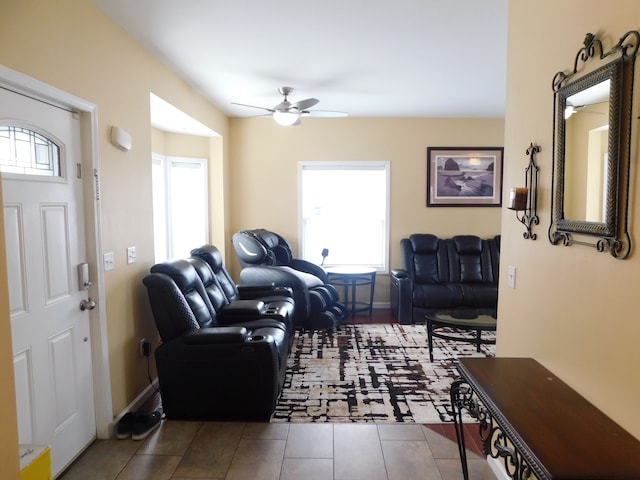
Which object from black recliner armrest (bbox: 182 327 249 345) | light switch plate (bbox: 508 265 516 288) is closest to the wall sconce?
light switch plate (bbox: 508 265 516 288)

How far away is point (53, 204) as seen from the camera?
2.15 m

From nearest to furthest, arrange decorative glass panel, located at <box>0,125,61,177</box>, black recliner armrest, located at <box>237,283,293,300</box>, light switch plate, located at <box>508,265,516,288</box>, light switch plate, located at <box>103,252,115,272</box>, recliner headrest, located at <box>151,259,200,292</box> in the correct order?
decorative glass panel, located at <box>0,125,61,177</box>, light switch plate, located at <box>508,265,516,288</box>, light switch plate, located at <box>103,252,115,272</box>, recliner headrest, located at <box>151,259,200,292</box>, black recliner armrest, located at <box>237,283,293,300</box>

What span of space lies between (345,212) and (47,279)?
417 cm

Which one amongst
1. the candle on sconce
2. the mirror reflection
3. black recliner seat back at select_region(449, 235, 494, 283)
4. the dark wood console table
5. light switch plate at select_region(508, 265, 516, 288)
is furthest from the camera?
black recliner seat back at select_region(449, 235, 494, 283)

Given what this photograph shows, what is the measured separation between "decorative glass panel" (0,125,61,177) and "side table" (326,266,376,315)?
3582mm

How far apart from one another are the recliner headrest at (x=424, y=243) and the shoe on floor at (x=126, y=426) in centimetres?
393

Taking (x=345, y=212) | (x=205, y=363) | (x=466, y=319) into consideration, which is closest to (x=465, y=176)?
(x=345, y=212)

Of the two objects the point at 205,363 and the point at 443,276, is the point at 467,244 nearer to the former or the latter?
the point at 443,276

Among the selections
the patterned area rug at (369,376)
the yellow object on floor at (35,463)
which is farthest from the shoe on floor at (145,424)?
the yellow object on floor at (35,463)

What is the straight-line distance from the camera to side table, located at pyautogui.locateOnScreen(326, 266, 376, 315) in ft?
17.1

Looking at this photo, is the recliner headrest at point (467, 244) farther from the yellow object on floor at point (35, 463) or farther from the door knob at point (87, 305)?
the yellow object on floor at point (35, 463)

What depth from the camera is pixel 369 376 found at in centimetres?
351

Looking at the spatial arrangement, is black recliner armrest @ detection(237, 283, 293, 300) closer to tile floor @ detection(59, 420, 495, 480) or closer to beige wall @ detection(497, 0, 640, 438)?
tile floor @ detection(59, 420, 495, 480)

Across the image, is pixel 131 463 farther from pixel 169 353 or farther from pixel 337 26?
pixel 337 26
